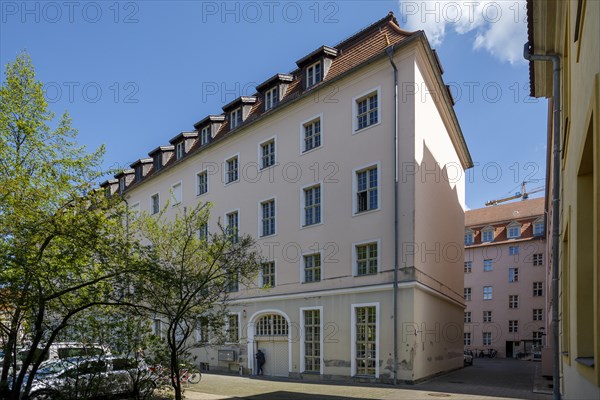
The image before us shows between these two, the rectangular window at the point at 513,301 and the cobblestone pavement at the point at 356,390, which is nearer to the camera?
the cobblestone pavement at the point at 356,390

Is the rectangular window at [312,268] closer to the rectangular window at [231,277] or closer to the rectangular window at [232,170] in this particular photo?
the rectangular window at [232,170]

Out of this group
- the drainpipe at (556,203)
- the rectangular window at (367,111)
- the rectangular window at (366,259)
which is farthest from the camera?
the rectangular window at (367,111)

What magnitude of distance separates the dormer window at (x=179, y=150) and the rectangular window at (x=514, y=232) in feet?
131

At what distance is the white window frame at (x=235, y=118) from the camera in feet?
103

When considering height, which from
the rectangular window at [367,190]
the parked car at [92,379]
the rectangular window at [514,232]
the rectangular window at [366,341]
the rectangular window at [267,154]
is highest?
the rectangular window at [267,154]

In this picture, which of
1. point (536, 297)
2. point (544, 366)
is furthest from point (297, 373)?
point (536, 297)

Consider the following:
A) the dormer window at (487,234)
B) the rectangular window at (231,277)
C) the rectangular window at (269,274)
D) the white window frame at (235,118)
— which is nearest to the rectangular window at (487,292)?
the dormer window at (487,234)

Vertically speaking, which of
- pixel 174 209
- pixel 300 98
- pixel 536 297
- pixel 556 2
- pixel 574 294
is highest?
pixel 300 98

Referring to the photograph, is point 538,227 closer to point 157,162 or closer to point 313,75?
point 313,75

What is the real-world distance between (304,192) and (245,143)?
6.12 meters

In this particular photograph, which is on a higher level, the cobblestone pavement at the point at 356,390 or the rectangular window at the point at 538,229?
the rectangular window at the point at 538,229

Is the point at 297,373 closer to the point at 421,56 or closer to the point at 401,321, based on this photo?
the point at 401,321

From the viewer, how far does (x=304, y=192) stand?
84.8 ft

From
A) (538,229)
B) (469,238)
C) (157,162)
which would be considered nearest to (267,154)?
(157,162)
